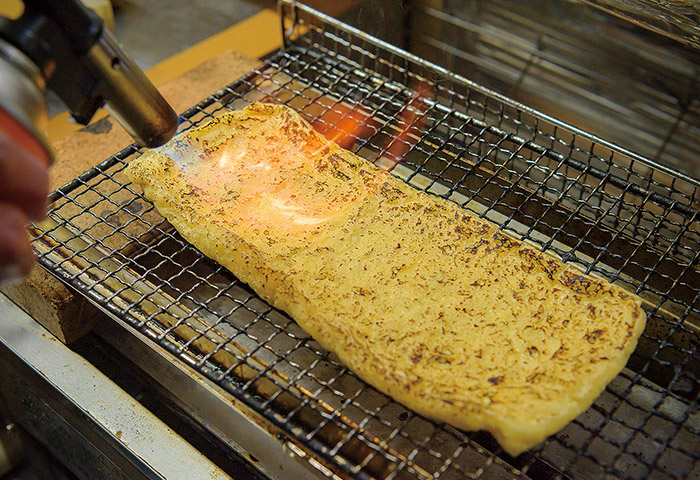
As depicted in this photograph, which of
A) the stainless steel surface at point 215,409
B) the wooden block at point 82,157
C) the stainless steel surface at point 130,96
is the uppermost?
the stainless steel surface at point 130,96

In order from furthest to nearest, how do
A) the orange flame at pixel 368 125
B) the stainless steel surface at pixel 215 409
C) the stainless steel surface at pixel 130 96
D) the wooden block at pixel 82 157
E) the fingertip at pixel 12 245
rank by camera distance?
the orange flame at pixel 368 125
the wooden block at pixel 82 157
the stainless steel surface at pixel 215 409
the stainless steel surface at pixel 130 96
the fingertip at pixel 12 245

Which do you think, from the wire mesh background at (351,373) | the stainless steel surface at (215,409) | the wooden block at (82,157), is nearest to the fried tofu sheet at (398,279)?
the wire mesh background at (351,373)

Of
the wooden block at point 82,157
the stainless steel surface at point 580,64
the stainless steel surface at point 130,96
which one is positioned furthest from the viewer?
the stainless steel surface at point 580,64

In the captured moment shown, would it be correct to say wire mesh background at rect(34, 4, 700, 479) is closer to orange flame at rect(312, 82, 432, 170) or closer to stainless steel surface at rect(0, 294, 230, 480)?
orange flame at rect(312, 82, 432, 170)

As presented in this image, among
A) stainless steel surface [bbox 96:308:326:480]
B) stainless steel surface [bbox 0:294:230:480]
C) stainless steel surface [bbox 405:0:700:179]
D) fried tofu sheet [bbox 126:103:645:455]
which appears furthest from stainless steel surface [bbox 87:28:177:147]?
stainless steel surface [bbox 405:0:700:179]

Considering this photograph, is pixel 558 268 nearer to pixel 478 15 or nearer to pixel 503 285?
pixel 503 285

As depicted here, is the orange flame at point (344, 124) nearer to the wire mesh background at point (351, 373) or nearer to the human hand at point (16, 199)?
the wire mesh background at point (351, 373)

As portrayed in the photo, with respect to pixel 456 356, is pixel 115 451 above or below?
below

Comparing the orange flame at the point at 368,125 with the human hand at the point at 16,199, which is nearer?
the human hand at the point at 16,199

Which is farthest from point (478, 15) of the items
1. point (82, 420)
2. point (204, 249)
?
point (82, 420)
